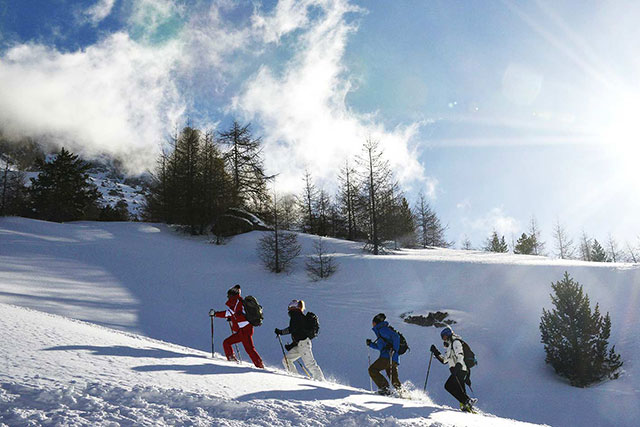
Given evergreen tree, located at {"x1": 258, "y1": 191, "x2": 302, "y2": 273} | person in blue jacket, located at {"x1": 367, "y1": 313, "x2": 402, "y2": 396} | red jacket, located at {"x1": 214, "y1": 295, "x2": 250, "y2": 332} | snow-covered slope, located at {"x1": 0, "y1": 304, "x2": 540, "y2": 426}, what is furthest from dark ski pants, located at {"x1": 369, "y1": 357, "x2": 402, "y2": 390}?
evergreen tree, located at {"x1": 258, "y1": 191, "x2": 302, "y2": 273}

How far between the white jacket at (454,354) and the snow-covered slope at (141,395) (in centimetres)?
278

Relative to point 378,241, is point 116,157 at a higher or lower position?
higher

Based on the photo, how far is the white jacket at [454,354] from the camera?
714 cm

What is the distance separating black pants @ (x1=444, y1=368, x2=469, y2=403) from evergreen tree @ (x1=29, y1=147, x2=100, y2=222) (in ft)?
118

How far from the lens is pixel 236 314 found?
8.17 meters

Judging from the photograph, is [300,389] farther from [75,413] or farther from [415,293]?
[415,293]

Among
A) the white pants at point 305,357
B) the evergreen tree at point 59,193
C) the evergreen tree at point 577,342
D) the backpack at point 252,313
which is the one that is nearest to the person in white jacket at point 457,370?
the white pants at point 305,357

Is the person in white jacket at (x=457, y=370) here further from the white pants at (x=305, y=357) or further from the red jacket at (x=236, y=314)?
the red jacket at (x=236, y=314)

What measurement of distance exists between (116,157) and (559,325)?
174 meters

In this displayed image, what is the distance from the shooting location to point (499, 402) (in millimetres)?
11109

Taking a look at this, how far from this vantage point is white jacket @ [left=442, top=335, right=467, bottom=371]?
7.14 m

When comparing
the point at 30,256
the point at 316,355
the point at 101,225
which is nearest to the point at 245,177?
the point at 101,225

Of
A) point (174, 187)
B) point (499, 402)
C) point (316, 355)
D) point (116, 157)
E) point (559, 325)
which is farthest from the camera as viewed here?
point (116, 157)

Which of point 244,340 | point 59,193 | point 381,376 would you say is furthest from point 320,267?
point 59,193
